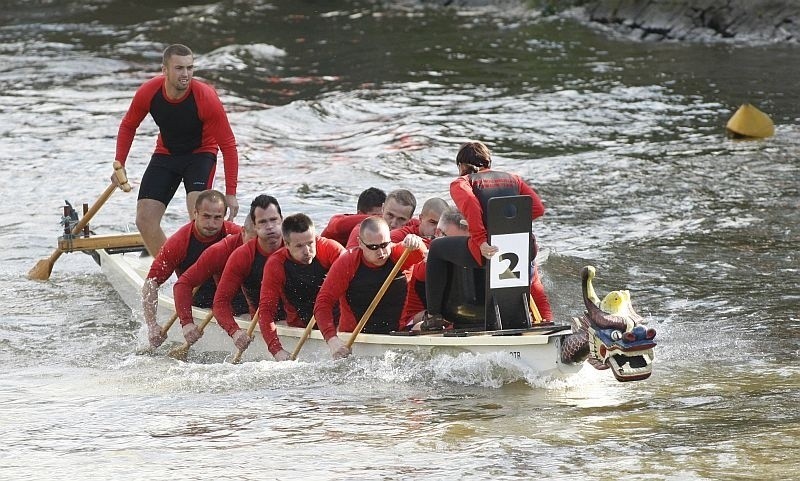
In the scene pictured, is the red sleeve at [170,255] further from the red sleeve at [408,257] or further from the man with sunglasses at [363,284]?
the red sleeve at [408,257]

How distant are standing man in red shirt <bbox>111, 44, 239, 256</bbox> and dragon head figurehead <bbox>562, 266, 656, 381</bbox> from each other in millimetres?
3574

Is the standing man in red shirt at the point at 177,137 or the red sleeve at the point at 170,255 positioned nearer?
the red sleeve at the point at 170,255

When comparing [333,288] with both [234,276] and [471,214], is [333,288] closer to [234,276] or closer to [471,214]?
[234,276]

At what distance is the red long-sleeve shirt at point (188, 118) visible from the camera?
988cm

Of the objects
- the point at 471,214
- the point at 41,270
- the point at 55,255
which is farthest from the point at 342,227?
the point at 41,270

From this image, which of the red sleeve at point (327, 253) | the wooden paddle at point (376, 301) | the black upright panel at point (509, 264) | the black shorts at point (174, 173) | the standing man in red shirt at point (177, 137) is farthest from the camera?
the black shorts at point (174, 173)

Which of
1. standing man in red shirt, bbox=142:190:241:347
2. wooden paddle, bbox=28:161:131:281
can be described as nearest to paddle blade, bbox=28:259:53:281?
wooden paddle, bbox=28:161:131:281

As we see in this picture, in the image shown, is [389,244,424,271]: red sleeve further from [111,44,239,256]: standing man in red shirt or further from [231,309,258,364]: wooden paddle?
[111,44,239,256]: standing man in red shirt

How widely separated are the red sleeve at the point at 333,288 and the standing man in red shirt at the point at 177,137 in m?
1.83

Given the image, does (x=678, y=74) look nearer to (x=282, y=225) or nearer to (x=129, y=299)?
(x=129, y=299)

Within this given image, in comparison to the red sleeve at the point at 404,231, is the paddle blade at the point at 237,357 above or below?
below

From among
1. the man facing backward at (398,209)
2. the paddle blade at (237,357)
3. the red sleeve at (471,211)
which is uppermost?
the red sleeve at (471,211)

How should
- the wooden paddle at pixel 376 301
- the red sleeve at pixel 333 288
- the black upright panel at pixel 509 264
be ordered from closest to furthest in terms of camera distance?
1. the black upright panel at pixel 509 264
2. the wooden paddle at pixel 376 301
3. the red sleeve at pixel 333 288

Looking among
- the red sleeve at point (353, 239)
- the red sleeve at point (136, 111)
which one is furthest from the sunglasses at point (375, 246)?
the red sleeve at point (136, 111)
